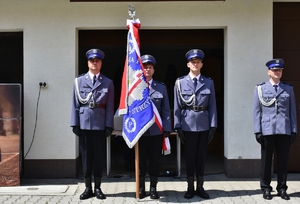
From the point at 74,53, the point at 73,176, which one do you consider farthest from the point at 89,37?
the point at 73,176

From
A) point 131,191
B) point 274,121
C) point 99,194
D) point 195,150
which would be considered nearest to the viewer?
point 274,121

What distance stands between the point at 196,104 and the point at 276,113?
1.12m

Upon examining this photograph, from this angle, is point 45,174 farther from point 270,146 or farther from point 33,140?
point 270,146

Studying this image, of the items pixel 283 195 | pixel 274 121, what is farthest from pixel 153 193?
pixel 274 121

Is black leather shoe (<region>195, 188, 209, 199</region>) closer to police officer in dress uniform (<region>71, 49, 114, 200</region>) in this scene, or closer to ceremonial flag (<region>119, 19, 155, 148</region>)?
ceremonial flag (<region>119, 19, 155, 148</region>)

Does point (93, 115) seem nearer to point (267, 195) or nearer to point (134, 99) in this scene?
point (134, 99)

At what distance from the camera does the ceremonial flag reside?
616cm

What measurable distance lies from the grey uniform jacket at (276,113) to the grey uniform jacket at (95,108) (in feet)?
6.90

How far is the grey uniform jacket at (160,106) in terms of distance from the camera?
20.6 ft

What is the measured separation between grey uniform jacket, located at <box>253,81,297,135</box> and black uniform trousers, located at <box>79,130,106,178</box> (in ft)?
7.33

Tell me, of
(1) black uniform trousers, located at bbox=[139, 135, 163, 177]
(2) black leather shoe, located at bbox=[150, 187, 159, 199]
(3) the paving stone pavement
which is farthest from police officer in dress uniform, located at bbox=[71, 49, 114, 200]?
(2) black leather shoe, located at bbox=[150, 187, 159, 199]

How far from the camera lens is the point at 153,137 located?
632 centimetres

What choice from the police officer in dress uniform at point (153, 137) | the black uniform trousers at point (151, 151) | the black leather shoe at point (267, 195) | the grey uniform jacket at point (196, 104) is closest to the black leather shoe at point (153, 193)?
the police officer in dress uniform at point (153, 137)

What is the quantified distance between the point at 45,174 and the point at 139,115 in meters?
2.40
